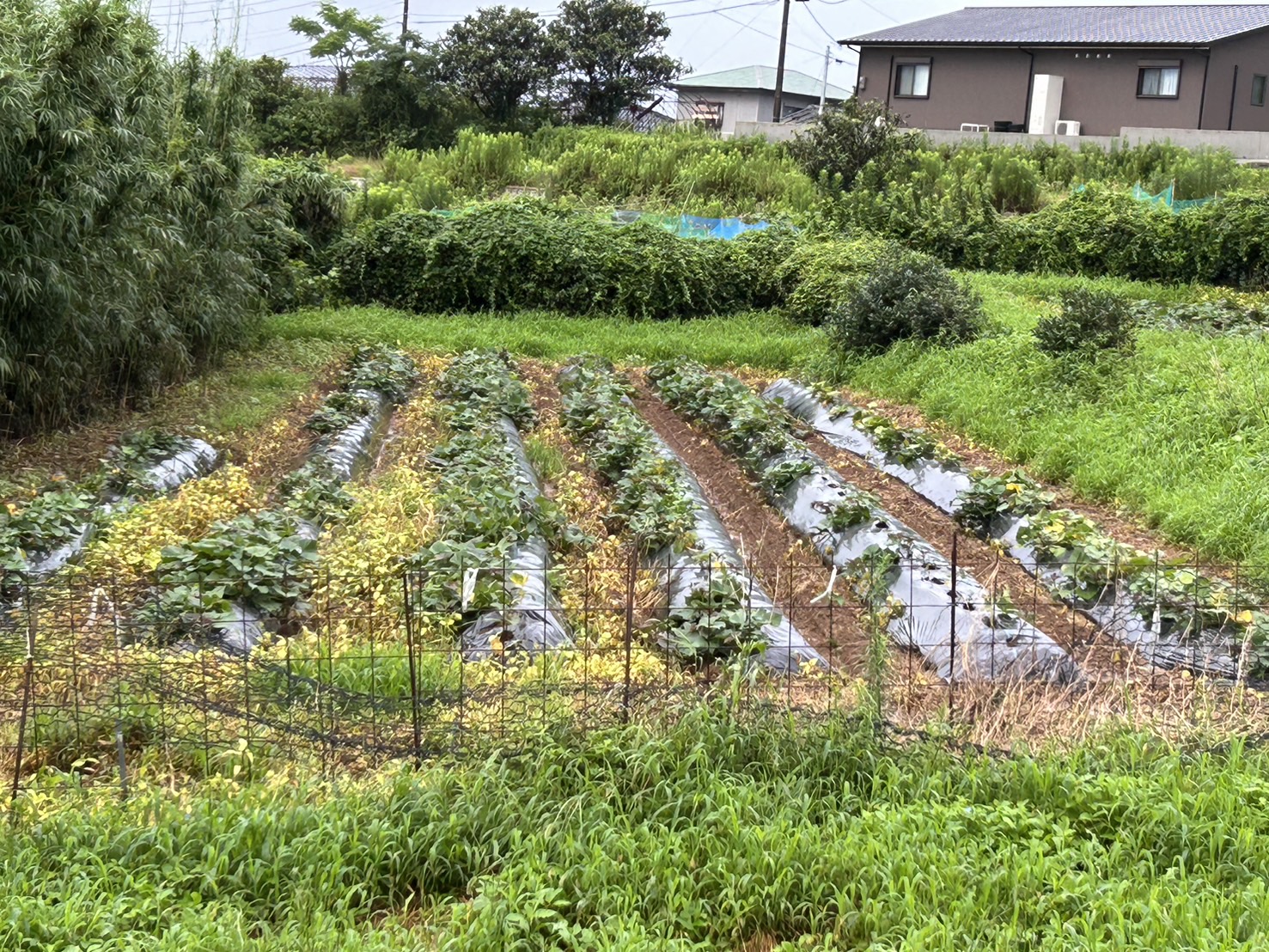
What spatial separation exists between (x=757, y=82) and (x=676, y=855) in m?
38.2

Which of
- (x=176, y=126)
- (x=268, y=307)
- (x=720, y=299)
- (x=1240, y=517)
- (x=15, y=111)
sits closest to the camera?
(x=1240, y=517)

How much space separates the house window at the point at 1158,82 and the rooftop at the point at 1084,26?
0.64 m

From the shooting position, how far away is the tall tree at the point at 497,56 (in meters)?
27.4

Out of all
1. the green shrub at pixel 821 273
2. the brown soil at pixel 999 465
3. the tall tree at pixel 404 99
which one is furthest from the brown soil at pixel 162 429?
the tall tree at pixel 404 99

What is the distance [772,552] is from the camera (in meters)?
6.94

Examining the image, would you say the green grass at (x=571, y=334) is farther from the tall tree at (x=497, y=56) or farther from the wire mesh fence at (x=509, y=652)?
the tall tree at (x=497, y=56)

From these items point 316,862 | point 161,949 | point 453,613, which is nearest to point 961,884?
point 316,862

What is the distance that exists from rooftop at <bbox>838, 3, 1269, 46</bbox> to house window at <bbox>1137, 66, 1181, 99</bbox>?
25.2 inches

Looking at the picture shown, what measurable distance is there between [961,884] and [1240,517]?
4197 mm

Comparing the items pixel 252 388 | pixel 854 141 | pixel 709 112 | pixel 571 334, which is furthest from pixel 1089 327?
pixel 709 112

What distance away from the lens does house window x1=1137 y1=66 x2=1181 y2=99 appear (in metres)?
24.5

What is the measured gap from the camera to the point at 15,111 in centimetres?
684

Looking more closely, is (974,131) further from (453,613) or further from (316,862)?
(316,862)

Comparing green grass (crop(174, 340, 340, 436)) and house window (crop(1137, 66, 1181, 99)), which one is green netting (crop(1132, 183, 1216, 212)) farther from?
green grass (crop(174, 340, 340, 436))
